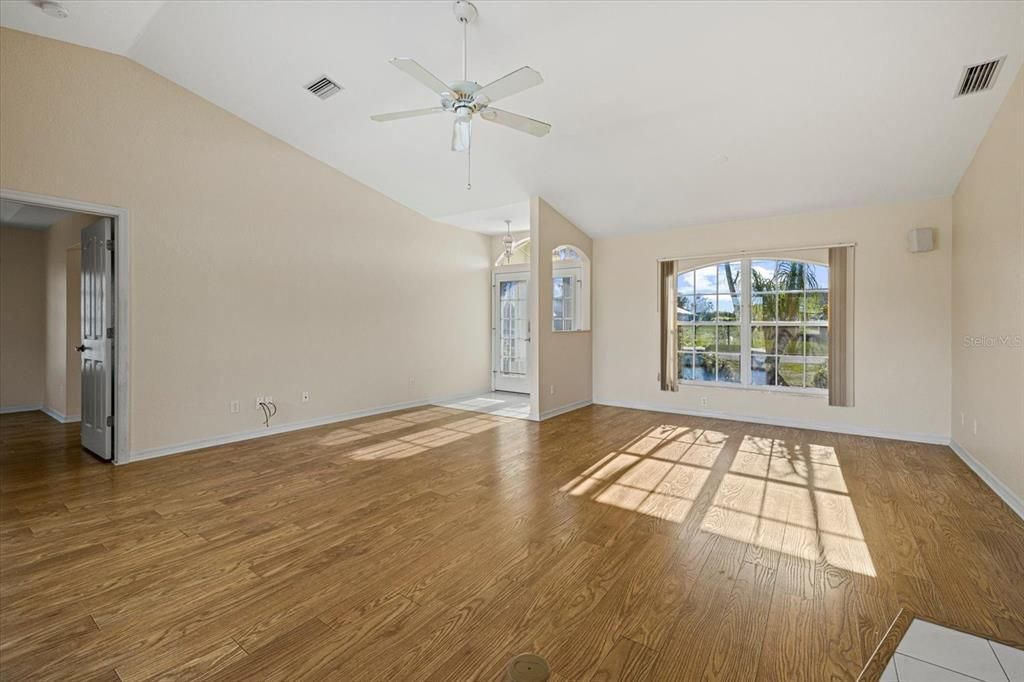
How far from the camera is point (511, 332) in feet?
27.2

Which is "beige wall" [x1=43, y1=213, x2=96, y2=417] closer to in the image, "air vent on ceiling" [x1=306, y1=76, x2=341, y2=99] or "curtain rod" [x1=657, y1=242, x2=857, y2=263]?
"air vent on ceiling" [x1=306, y1=76, x2=341, y2=99]

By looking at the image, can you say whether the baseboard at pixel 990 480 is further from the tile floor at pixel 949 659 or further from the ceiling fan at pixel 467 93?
the ceiling fan at pixel 467 93

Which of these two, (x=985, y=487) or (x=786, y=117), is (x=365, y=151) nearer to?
(x=786, y=117)

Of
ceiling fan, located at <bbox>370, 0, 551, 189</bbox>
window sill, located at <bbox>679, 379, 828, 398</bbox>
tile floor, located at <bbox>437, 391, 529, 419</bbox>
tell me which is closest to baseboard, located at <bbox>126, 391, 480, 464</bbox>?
tile floor, located at <bbox>437, 391, 529, 419</bbox>

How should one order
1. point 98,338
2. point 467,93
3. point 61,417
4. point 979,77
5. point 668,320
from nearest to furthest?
point 467,93
point 979,77
point 98,338
point 61,417
point 668,320

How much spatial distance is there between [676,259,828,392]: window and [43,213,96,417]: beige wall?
305 inches

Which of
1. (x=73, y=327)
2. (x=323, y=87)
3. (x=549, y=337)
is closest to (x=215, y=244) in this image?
(x=323, y=87)

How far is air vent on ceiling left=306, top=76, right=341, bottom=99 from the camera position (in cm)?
399

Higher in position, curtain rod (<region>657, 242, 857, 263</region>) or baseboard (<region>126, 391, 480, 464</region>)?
curtain rod (<region>657, 242, 857, 263</region>)

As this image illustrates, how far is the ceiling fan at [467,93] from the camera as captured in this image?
2653mm

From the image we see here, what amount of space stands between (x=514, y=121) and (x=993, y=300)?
12.7 feet

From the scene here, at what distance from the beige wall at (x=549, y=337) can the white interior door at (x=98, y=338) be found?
4.24 m

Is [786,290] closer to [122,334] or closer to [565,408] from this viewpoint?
[565,408]

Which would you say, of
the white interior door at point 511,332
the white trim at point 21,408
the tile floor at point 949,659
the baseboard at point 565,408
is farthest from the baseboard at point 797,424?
the white trim at point 21,408
